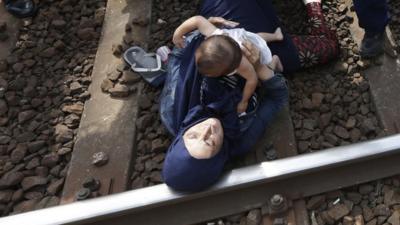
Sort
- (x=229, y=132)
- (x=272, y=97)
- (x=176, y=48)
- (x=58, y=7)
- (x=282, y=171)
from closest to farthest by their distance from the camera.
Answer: (x=282, y=171) → (x=229, y=132) → (x=272, y=97) → (x=176, y=48) → (x=58, y=7)

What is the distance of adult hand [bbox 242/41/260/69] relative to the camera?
2910mm

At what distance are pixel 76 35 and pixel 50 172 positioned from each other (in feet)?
3.78

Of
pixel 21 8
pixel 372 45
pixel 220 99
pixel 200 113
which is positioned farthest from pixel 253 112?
pixel 21 8

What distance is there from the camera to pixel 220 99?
9.60ft

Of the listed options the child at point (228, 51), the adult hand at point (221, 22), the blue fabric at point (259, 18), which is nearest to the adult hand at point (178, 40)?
the child at point (228, 51)

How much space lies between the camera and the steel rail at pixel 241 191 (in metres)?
2.70

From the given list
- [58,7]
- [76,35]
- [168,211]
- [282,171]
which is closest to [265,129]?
[282,171]

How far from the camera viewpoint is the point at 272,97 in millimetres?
3068

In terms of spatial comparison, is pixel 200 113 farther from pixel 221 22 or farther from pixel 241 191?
pixel 221 22

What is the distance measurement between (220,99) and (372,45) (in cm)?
110

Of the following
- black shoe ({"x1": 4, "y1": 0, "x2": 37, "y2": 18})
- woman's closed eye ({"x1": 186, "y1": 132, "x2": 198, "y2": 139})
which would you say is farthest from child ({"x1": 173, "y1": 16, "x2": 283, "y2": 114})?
black shoe ({"x1": 4, "y1": 0, "x2": 37, "y2": 18})

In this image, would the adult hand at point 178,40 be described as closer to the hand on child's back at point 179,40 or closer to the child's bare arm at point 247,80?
the hand on child's back at point 179,40

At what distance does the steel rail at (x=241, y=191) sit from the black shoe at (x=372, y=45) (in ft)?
2.43

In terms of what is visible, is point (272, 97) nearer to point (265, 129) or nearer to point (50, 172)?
point (265, 129)
